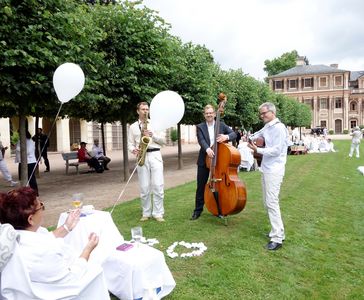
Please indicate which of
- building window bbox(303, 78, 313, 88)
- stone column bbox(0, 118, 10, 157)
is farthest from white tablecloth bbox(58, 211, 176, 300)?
building window bbox(303, 78, 313, 88)

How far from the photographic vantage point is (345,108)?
3821 inches

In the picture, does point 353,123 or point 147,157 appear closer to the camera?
point 147,157

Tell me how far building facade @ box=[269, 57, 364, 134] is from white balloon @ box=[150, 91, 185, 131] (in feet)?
317

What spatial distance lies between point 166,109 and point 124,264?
2840mm

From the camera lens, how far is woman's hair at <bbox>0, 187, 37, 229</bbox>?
281cm

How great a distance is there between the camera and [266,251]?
5410 millimetres

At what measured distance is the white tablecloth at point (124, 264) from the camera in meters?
3.80

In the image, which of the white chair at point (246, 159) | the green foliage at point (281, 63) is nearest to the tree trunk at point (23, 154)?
the white chair at point (246, 159)

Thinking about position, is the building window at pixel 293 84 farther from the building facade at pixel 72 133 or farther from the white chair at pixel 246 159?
the white chair at pixel 246 159

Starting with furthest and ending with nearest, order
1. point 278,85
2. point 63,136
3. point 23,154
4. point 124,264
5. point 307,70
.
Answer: point 278,85
point 307,70
point 63,136
point 23,154
point 124,264

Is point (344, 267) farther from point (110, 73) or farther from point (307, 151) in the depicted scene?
point (307, 151)

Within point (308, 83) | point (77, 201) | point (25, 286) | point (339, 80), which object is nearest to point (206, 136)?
point (77, 201)

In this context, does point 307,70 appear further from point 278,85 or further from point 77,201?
point 77,201

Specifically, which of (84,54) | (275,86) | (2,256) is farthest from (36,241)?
(275,86)
